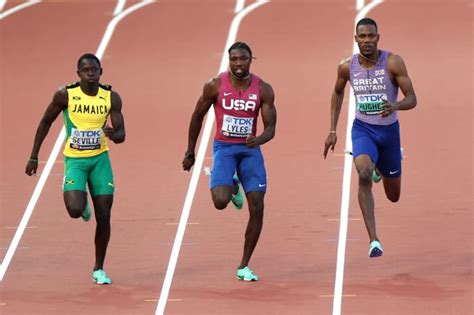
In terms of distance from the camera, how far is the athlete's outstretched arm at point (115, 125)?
47.8ft

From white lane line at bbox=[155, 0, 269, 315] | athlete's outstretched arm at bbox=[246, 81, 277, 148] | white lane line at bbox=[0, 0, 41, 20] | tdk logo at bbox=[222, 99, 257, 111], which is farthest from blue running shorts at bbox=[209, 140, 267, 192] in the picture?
white lane line at bbox=[0, 0, 41, 20]

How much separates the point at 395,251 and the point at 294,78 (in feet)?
26.1

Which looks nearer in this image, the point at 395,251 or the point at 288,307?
the point at 288,307

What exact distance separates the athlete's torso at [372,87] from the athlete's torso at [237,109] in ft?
3.25

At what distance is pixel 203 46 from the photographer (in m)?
A: 25.3

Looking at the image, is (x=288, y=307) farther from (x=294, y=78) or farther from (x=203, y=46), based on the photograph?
(x=203, y=46)

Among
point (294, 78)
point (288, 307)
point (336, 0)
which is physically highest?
point (336, 0)

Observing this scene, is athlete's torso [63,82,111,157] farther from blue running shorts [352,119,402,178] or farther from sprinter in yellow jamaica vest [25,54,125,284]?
blue running shorts [352,119,402,178]

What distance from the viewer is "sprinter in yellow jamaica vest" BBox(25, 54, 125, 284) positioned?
48.3 ft

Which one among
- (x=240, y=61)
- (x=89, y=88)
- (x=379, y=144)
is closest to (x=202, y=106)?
(x=240, y=61)

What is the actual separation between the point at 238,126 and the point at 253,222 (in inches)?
36.6

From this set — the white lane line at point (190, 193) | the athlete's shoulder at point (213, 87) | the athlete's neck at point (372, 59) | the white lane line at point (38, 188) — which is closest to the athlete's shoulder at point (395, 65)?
the athlete's neck at point (372, 59)

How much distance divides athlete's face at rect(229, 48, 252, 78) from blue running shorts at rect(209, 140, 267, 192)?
2.34 feet

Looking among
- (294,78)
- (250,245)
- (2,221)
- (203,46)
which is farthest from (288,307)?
(203,46)
